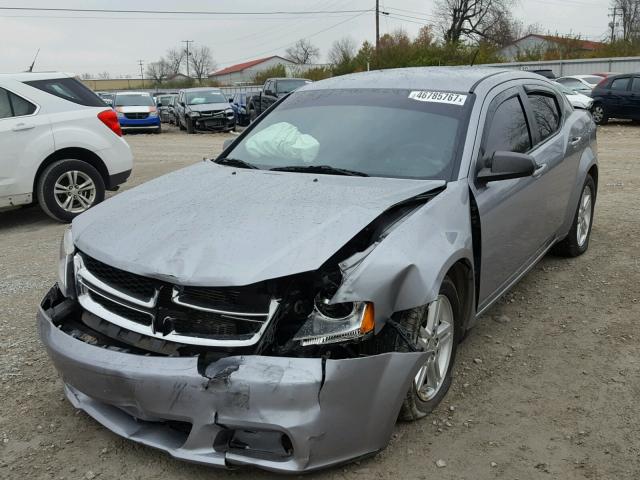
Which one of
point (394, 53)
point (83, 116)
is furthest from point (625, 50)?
point (83, 116)

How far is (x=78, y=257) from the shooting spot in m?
3.15

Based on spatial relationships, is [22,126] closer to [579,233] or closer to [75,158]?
[75,158]

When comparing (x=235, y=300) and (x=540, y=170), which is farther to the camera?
(x=540, y=170)

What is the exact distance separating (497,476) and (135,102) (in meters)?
23.4

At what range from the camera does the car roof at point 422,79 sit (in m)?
4.09

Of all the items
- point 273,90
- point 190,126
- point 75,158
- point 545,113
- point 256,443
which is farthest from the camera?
point 190,126

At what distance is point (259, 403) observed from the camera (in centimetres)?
242

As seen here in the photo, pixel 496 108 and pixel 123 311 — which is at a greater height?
pixel 496 108

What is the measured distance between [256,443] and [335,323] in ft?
1.83

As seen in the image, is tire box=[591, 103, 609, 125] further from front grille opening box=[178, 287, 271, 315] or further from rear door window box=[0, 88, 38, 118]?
front grille opening box=[178, 287, 271, 315]

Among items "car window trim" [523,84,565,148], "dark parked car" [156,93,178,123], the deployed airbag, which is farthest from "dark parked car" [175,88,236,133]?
the deployed airbag

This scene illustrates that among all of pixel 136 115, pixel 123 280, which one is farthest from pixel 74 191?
pixel 136 115

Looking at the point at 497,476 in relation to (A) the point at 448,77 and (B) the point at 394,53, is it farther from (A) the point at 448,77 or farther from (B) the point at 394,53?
(B) the point at 394,53

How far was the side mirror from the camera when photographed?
11.6 feet
